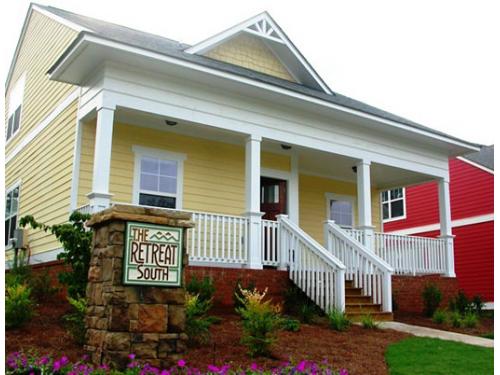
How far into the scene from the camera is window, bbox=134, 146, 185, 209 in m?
11.7

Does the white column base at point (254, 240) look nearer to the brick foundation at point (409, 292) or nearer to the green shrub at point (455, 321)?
the brick foundation at point (409, 292)

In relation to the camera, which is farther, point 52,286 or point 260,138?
point 260,138

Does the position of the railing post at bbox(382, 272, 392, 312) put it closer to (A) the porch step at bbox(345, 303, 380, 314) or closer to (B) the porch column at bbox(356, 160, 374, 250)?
(A) the porch step at bbox(345, 303, 380, 314)

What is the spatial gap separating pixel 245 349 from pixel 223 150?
7.25 meters

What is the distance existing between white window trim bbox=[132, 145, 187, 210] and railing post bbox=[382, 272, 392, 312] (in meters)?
4.53

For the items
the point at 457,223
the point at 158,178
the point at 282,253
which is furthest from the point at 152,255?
the point at 457,223

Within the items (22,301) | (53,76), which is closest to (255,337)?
(22,301)

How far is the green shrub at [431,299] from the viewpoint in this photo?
480 inches

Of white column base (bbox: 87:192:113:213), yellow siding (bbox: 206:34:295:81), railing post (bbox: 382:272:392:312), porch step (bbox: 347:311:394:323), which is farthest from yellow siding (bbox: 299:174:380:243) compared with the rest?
white column base (bbox: 87:192:113:213)

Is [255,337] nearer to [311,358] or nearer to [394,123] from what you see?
[311,358]

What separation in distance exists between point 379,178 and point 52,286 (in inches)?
401

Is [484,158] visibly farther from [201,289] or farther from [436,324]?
[201,289]

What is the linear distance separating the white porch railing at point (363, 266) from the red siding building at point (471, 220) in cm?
989

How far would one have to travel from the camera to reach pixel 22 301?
257 inches
